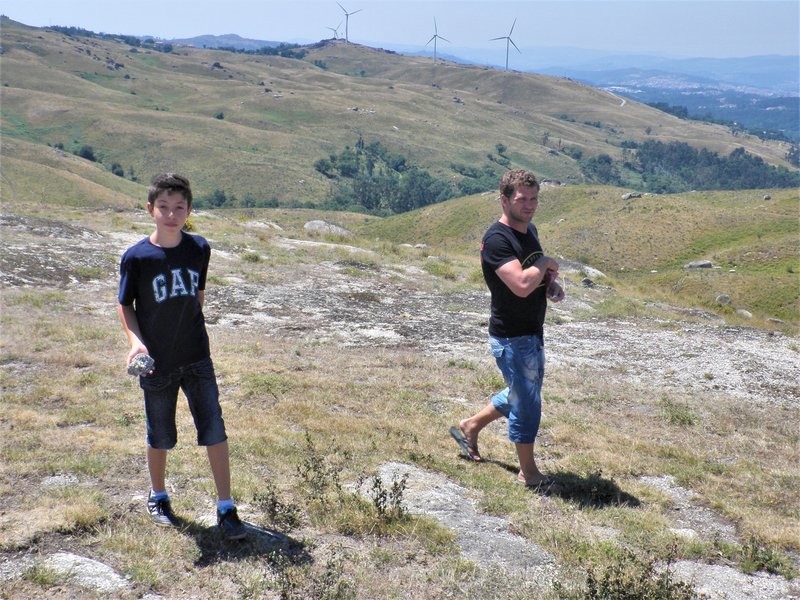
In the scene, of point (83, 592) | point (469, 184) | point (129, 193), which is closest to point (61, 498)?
point (83, 592)

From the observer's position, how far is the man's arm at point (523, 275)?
577cm

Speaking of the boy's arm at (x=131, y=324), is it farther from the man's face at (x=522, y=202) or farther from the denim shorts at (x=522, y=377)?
the man's face at (x=522, y=202)

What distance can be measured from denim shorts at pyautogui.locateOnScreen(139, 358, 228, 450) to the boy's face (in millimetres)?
1084

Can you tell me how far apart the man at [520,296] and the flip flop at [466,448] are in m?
0.89

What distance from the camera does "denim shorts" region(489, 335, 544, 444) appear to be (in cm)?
630

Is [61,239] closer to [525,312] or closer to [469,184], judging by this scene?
[525,312]

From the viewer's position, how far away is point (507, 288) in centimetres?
618

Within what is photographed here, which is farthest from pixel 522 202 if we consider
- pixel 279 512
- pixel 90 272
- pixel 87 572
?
pixel 90 272

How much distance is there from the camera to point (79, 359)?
10.3 meters

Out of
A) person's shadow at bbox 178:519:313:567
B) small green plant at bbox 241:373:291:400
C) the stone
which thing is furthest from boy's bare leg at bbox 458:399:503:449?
the stone

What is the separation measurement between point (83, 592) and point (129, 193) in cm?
12300

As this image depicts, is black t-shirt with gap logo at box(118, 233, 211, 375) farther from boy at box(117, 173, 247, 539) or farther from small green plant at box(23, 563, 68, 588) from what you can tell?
small green plant at box(23, 563, 68, 588)

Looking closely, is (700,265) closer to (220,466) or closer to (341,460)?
(341,460)

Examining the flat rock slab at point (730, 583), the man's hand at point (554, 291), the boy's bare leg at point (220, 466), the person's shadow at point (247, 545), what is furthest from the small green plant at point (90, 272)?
the flat rock slab at point (730, 583)
